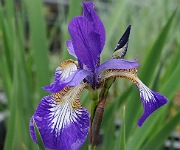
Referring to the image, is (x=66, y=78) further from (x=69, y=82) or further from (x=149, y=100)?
(x=149, y=100)

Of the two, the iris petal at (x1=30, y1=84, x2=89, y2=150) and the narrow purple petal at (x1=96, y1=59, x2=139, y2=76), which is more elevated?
the narrow purple petal at (x1=96, y1=59, x2=139, y2=76)

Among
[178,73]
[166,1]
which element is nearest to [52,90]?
[178,73]

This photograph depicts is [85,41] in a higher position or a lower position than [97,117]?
higher

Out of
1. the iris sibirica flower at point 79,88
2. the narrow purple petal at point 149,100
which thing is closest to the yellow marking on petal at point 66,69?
the iris sibirica flower at point 79,88

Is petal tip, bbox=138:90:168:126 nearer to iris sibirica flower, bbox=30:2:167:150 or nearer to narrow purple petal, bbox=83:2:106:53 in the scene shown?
iris sibirica flower, bbox=30:2:167:150

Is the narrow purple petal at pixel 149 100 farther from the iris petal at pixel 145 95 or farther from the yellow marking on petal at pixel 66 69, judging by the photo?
the yellow marking on petal at pixel 66 69

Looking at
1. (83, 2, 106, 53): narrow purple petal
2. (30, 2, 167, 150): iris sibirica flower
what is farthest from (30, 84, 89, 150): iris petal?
(83, 2, 106, 53): narrow purple petal

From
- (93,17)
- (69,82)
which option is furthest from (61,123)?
(93,17)

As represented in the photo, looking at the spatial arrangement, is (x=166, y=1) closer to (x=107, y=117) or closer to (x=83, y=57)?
(x=107, y=117)
